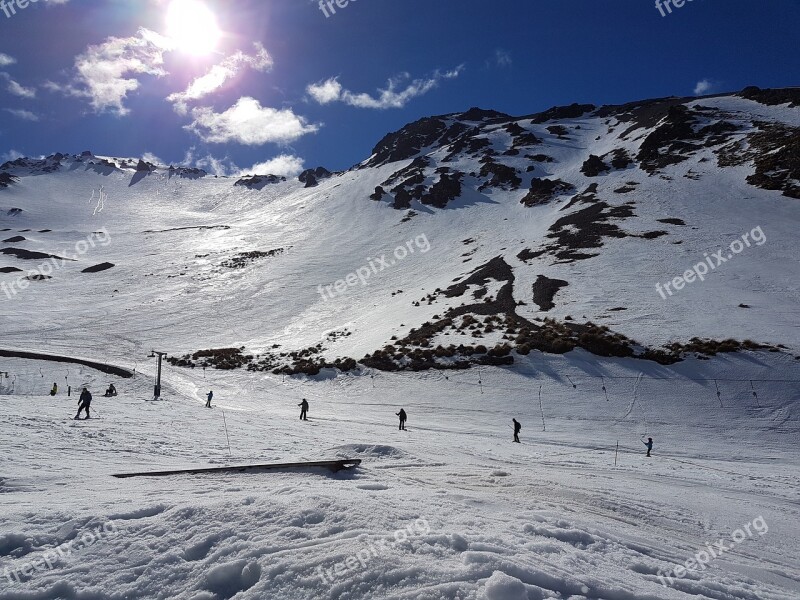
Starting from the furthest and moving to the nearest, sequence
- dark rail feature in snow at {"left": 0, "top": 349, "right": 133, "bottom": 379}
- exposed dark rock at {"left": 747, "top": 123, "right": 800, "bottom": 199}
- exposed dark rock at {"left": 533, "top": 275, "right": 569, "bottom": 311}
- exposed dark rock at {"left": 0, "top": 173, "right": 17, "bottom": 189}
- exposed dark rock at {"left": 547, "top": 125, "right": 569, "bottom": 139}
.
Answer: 1. exposed dark rock at {"left": 0, "top": 173, "right": 17, "bottom": 189}
2. exposed dark rock at {"left": 547, "top": 125, "right": 569, "bottom": 139}
3. exposed dark rock at {"left": 747, "top": 123, "right": 800, "bottom": 199}
4. exposed dark rock at {"left": 533, "top": 275, "right": 569, "bottom": 311}
5. dark rail feature in snow at {"left": 0, "top": 349, "right": 133, "bottom": 379}

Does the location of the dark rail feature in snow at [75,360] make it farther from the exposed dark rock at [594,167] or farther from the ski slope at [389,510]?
the exposed dark rock at [594,167]

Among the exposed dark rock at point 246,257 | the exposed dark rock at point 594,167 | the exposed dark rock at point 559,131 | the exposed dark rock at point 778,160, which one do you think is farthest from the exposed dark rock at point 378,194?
the exposed dark rock at point 778,160

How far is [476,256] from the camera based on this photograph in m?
59.9

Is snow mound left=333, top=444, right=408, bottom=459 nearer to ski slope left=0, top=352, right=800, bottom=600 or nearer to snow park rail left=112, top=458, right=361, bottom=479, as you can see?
ski slope left=0, top=352, right=800, bottom=600

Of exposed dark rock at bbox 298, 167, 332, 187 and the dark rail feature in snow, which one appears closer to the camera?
the dark rail feature in snow

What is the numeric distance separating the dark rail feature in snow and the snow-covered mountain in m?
5.00

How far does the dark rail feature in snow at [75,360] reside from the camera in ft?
109

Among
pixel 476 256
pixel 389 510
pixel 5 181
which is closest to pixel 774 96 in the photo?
pixel 476 256

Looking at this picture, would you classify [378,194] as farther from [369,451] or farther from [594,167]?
[369,451]

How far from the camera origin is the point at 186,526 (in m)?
5.43

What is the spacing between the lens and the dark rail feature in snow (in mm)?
33156

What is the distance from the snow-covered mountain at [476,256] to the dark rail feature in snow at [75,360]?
5.00 meters

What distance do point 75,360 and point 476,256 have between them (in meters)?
45.4

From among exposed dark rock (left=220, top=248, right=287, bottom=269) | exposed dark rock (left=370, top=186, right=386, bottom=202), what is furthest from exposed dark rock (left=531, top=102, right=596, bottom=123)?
exposed dark rock (left=220, top=248, right=287, bottom=269)
